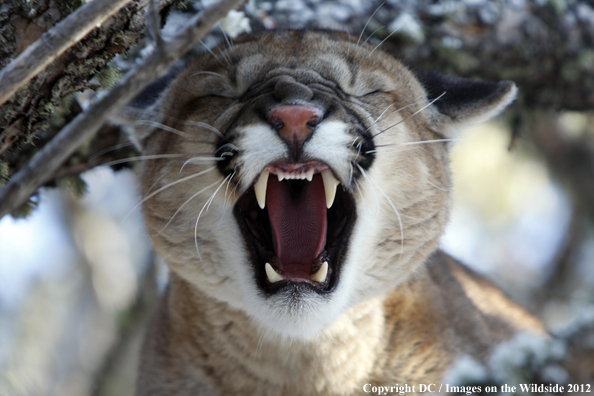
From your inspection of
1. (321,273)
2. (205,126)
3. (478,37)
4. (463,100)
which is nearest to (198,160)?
(205,126)

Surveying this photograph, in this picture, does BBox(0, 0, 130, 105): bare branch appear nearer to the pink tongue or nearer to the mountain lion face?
the mountain lion face

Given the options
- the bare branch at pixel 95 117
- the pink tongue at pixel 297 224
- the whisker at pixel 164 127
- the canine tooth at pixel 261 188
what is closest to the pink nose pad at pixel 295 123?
the canine tooth at pixel 261 188

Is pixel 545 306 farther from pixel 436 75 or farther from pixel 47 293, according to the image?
A: pixel 47 293

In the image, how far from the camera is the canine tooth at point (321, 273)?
2.46 metres

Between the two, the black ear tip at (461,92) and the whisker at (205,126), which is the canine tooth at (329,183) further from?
the black ear tip at (461,92)

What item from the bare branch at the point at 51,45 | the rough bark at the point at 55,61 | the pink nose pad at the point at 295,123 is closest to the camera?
the bare branch at the point at 51,45

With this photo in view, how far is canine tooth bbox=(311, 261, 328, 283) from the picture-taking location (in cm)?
246

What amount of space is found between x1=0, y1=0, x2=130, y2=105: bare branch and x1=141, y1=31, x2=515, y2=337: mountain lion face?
851 millimetres

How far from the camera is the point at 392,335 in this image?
304 centimetres

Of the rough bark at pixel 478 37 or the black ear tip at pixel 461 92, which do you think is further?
the rough bark at pixel 478 37

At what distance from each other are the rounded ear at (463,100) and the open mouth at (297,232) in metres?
0.91

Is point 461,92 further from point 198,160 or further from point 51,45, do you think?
point 51,45

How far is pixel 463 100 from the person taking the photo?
305 cm

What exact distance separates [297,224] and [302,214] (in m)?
0.05
